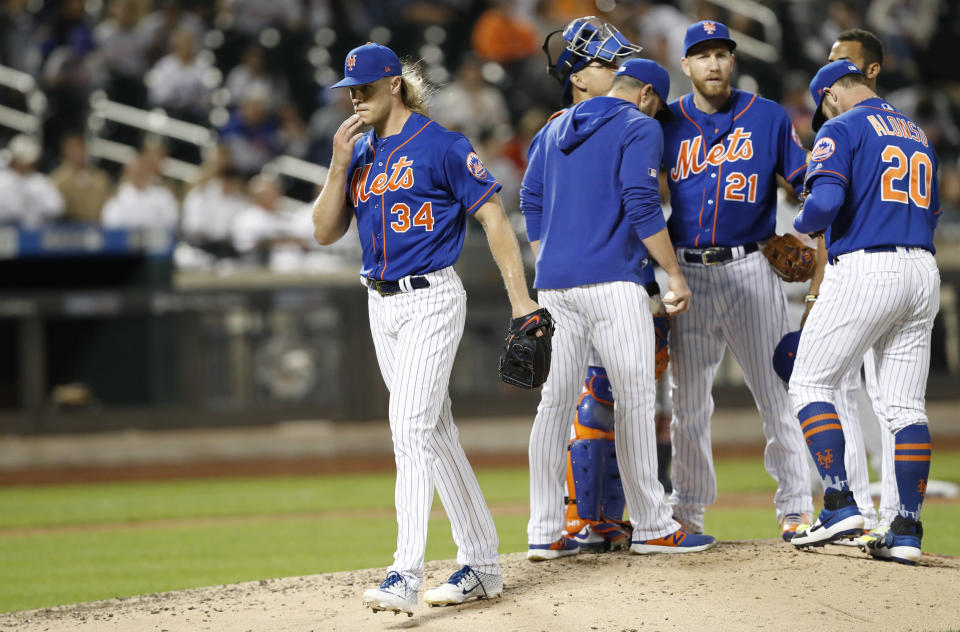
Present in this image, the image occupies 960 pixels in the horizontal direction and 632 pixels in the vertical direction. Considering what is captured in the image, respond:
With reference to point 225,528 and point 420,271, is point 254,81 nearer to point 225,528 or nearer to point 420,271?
point 225,528

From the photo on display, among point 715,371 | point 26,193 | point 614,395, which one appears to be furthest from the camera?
point 26,193

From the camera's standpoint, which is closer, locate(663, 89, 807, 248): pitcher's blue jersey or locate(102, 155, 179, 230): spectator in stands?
locate(663, 89, 807, 248): pitcher's blue jersey

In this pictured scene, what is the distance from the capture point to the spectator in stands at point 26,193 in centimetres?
1128

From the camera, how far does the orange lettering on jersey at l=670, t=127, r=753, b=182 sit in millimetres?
4824

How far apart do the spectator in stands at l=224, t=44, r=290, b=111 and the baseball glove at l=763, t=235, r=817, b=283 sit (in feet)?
32.1

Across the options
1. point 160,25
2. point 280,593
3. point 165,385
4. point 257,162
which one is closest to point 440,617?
point 280,593

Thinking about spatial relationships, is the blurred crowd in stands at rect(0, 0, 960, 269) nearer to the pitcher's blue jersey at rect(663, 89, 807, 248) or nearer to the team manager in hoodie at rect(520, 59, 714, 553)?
the pitcher's blue jersey at rect(663, 89, 807, 248)

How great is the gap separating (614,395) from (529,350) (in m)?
0.64

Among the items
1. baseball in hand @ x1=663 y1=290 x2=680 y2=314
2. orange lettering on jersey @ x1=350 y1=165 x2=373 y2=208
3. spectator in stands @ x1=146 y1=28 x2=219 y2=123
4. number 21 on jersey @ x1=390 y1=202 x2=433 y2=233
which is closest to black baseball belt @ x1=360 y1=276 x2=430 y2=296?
number 21 on jersey @ x1=390 y1=202 x2=433 y2=233

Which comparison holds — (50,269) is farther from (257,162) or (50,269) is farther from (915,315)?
(915,315)

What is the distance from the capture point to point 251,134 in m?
13.4

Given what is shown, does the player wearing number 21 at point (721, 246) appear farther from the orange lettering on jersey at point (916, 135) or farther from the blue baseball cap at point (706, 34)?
the orange lettering on jersey at point (916, 135)

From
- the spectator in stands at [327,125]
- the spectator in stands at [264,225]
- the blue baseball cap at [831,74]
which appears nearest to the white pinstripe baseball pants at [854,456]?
the blue baseball cap at [831,74]

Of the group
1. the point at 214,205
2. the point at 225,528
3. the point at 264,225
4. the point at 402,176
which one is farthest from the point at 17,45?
the point at 402,176
